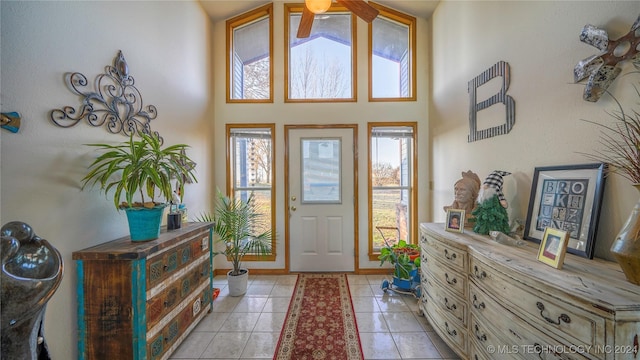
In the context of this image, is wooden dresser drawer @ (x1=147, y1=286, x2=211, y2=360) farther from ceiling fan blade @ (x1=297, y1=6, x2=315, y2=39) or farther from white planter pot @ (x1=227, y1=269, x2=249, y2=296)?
ceiling fan blade @ (x1=297, y1=6, x2=315, y2=39)

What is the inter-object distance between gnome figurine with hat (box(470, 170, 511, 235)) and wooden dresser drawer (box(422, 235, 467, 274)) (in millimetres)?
253

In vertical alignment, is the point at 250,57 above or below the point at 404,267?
above

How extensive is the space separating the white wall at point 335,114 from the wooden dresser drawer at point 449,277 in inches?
52.8

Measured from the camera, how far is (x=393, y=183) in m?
3.18

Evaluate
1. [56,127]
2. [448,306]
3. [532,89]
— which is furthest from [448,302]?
[56,127]

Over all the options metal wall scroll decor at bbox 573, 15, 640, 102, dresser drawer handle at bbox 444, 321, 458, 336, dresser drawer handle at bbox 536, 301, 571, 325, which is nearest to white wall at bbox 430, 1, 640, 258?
metal wall scroll decor at bbox 573, 15, 640, 102

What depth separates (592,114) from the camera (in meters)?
1.16

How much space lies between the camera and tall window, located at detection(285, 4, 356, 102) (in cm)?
316

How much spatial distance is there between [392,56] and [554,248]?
2995 millimetres

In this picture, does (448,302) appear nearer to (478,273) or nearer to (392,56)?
(478,273)

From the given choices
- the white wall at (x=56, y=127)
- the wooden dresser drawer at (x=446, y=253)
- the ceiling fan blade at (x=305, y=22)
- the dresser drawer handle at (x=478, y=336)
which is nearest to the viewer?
the white wall at (x=56, y=127)

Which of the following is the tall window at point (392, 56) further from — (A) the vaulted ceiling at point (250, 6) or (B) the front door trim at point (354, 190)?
(B) the front door trim at point (354, 190)

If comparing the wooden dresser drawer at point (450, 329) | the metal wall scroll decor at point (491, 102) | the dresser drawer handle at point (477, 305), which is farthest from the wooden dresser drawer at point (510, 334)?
the metal wall scroll decor at point (491, 102)

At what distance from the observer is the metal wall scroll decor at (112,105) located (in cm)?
134
